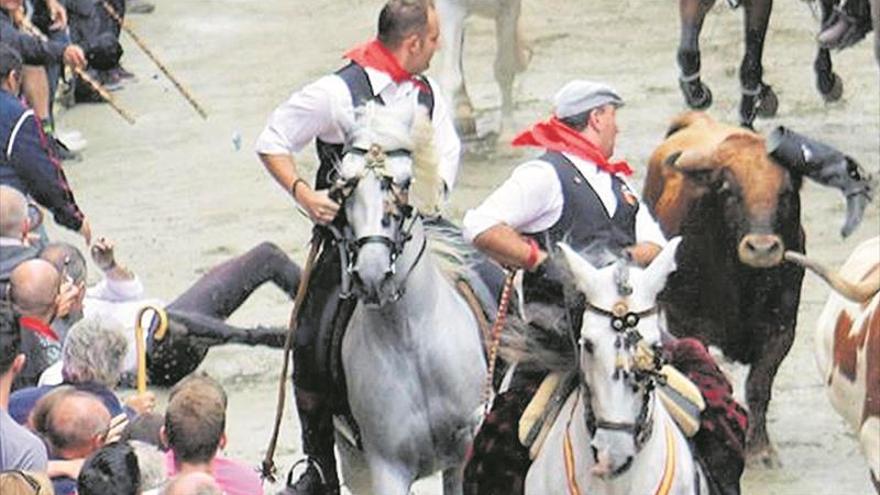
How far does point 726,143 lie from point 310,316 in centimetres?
225

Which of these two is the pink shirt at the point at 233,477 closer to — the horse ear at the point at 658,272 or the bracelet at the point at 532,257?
the bracelet at the point at 532,257

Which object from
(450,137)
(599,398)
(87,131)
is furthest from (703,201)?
(87,131)

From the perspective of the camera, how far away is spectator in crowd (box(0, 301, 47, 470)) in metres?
8.02

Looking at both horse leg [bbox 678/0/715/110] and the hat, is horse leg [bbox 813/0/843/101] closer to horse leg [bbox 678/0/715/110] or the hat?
horse leg [bbox 678/0/715/110]

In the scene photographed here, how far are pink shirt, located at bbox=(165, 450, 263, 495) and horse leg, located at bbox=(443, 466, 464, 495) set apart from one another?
1.46m

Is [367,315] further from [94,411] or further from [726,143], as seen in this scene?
[726,143]

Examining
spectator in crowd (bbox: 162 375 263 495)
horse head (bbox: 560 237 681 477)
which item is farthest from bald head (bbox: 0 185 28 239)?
horse head (bbox: 560 237 681 477)

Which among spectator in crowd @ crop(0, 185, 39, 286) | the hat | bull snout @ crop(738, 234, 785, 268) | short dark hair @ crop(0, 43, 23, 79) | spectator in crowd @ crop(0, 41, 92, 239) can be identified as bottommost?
spectator in crowd @ crop(0, 41, 92, 239)

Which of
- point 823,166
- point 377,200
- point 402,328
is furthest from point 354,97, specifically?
point 823,166

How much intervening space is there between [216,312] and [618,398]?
17.5 feet

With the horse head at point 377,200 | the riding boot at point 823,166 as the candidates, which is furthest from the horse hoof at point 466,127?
the horse head at point 377,200

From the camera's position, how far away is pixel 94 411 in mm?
8328

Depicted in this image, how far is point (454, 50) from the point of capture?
55.3 feet

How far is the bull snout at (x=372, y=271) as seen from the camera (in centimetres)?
898
